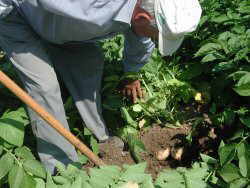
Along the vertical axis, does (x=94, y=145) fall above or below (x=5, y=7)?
below

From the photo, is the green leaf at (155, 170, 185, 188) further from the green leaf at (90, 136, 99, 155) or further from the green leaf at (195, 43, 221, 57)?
the green leaf at (195, 43, 221, 57)

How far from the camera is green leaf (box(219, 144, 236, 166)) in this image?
6.26ft

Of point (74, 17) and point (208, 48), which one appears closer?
point (74, 17)

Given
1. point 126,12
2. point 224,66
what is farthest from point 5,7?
point 224,66

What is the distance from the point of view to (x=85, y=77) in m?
2.55

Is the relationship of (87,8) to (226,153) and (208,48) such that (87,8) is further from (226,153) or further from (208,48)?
(208,48)

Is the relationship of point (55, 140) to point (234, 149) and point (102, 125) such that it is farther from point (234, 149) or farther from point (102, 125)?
point (234, 149)

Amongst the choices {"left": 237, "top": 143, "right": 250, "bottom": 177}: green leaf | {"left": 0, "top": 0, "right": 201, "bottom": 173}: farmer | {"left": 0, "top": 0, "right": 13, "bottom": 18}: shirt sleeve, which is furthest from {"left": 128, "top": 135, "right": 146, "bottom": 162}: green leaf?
{"left": 0, "top": 0, "right": 13, "bottom": 18}: shirt sleeve

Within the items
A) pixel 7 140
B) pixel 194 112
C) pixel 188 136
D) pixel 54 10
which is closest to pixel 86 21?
pixel 54 10

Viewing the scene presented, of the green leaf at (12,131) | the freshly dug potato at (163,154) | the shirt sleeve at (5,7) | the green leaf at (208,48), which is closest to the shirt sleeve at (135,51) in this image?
the green leaf at (208,48)

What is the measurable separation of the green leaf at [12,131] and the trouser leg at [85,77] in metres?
0.55

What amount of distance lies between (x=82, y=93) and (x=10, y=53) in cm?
60

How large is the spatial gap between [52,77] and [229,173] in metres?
0.92

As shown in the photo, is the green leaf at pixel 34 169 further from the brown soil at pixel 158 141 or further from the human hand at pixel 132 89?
the human hand at pixel 132 89
